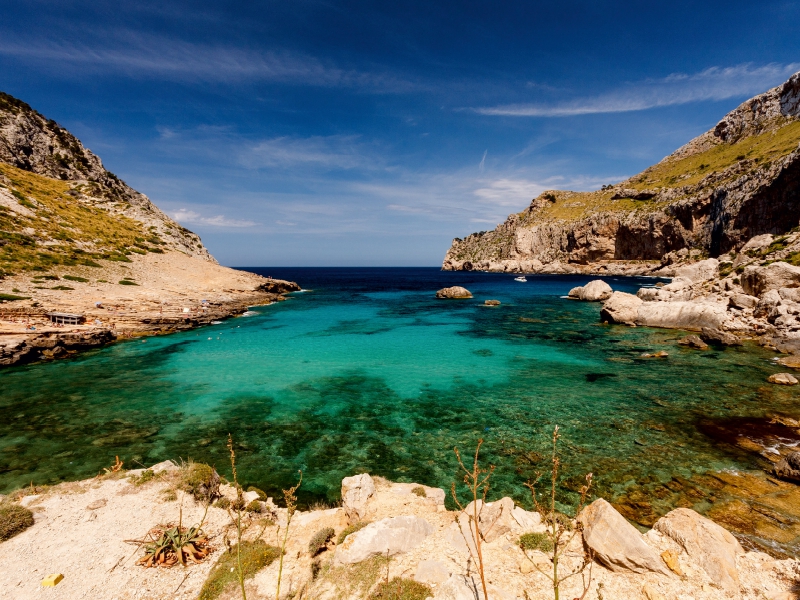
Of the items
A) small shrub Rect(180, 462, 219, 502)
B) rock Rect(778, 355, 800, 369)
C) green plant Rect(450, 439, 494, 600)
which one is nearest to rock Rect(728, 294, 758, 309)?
rock Rect(778, 355, 800, 369)

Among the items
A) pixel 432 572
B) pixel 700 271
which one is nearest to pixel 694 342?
pixel 432 572

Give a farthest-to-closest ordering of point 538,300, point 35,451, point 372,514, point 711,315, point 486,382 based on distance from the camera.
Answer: point 538,300 < point 711,315 < point 486,382 < point 35,451 < point 372,514

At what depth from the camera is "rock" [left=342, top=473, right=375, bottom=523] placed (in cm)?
896

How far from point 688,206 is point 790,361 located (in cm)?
11456

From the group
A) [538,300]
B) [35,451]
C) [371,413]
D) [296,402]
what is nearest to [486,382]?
[371,413]

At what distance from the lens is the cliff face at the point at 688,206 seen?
81938 mm

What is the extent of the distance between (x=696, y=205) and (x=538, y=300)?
8441cm

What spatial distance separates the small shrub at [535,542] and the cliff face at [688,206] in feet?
341

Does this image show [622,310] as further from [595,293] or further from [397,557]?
[397,557]

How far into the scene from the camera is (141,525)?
8.32 metres

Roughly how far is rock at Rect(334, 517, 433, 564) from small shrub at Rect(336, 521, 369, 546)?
331 mm

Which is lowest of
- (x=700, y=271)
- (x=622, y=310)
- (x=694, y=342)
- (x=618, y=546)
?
(x=694, y=342)

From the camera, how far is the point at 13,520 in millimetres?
8055

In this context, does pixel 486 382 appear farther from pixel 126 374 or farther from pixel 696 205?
pixel 696 205
